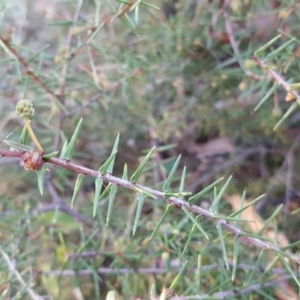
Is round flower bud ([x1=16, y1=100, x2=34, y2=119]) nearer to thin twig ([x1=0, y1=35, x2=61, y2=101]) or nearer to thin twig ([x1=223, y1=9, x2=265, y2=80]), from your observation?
thin twig ([x1=0, y1=35, x2=61, y2=101])

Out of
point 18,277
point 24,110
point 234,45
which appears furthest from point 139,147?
point 24,110

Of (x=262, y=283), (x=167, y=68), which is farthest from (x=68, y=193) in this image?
(x=262, y=283)

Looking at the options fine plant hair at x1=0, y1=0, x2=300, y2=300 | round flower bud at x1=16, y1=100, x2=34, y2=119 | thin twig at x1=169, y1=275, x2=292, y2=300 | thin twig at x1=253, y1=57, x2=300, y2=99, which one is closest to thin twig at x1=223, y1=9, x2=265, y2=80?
fine plant hair at x1=0, y1=0, x2=300, y2=300

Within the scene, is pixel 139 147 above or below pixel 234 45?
below

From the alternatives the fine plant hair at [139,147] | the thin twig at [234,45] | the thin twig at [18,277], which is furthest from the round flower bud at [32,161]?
the thin twig at [234,45]

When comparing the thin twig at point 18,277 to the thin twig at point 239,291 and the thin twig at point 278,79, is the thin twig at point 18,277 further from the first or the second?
the thin twig at point 278,79

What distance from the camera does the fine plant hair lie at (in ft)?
2.53

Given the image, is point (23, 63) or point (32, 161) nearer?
point (32, 161)

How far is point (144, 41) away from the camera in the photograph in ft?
4.04

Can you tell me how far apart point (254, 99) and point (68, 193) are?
24.9 inches

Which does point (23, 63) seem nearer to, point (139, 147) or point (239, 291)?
point (239, 291)

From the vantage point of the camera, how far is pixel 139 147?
1484mm

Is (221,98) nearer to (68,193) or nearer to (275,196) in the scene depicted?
(275,196)

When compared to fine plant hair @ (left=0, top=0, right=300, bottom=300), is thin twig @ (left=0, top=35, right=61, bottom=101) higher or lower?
higher
